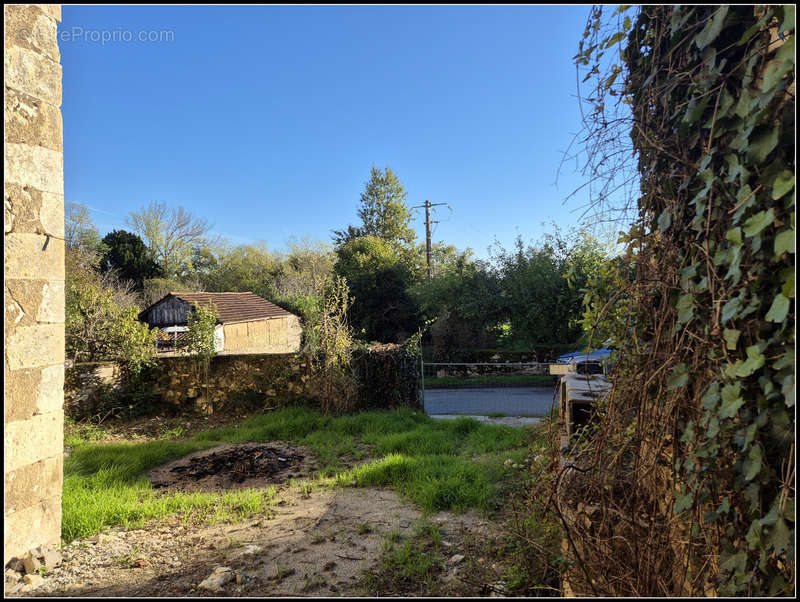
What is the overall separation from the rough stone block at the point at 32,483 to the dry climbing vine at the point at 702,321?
3.36 metres

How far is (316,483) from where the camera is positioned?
16.8 feet

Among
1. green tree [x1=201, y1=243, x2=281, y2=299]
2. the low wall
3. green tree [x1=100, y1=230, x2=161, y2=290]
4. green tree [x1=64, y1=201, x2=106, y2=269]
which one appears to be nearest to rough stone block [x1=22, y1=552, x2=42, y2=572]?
the low wall

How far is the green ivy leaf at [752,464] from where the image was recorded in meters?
1.43

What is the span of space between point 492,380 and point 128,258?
82.6 feet

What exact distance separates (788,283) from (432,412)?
10.4 metres

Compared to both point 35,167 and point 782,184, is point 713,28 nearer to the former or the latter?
point 782,184

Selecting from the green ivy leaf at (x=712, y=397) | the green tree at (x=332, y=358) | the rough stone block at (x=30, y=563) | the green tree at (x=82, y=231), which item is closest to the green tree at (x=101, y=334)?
the green tree at (x=332, y=358)

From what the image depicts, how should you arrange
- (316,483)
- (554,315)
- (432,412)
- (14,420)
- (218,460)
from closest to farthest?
(14,420)
(316,483)
(218,460)
(432,412)
(554,315)

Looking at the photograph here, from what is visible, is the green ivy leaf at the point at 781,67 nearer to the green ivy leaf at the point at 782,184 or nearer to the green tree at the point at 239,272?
the green ivy leaf at the point at 782,184

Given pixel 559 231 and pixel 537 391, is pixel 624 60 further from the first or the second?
pixel 559 231

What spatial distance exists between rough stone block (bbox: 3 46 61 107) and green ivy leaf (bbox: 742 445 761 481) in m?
4.35

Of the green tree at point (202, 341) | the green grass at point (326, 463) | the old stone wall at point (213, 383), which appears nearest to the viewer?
the green grass at point (326, 463)

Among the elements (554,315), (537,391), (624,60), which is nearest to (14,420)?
(624,60)

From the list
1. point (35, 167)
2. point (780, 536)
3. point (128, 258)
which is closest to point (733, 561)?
point (780, 536)
